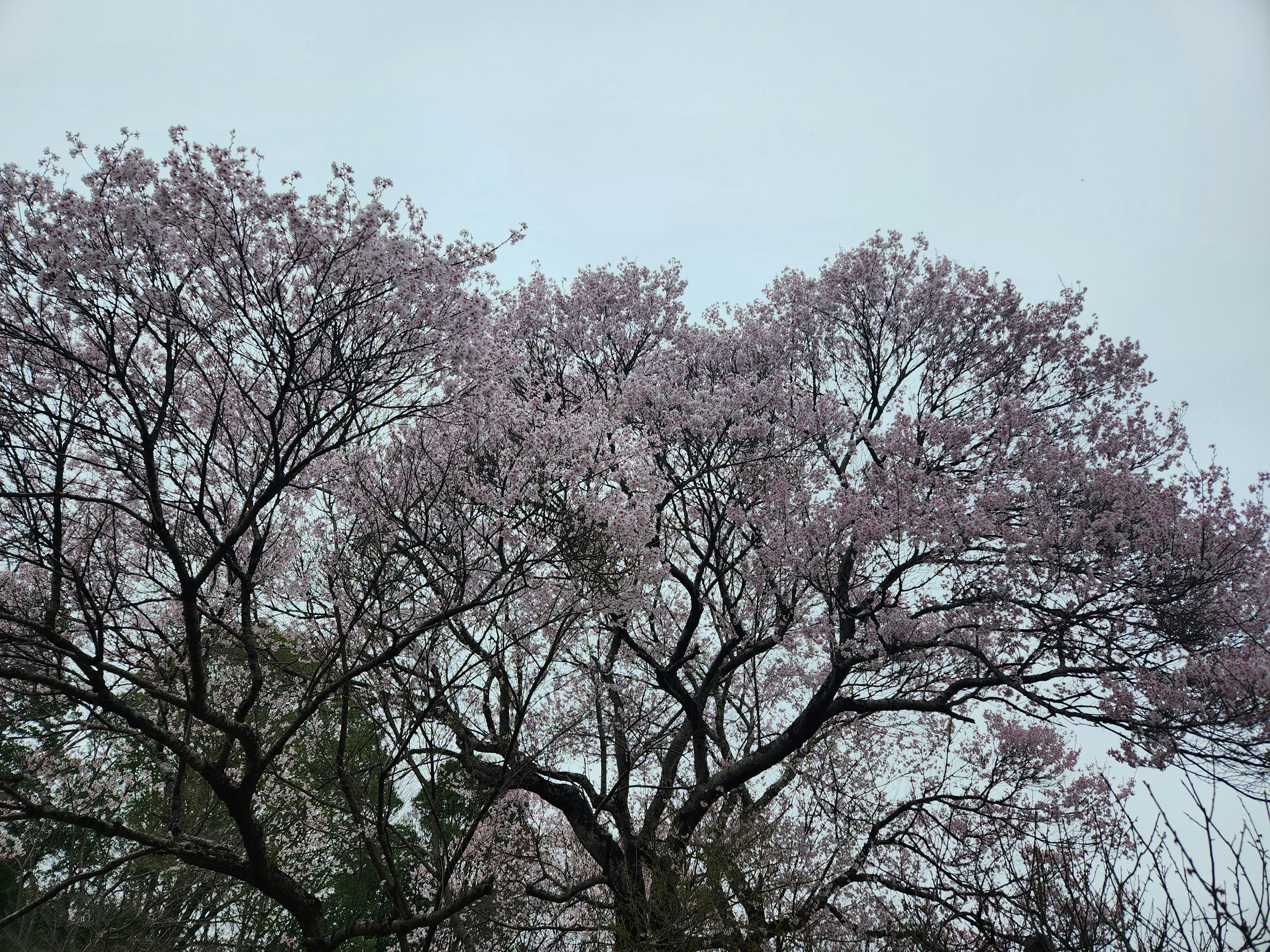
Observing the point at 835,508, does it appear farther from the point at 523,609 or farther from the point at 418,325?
the point at 418,325

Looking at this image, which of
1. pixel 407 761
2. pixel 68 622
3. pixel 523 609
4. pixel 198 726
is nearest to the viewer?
pixel 407 761

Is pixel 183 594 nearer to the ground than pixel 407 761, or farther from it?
farther from it

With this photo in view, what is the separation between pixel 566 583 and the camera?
9141mm

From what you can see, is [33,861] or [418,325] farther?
[33,861]

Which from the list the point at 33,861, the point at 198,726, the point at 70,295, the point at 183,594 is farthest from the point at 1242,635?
the point at 33,861

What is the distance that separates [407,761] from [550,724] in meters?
6.06

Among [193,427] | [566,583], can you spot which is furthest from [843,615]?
[193,427]

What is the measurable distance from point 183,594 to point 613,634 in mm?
7207

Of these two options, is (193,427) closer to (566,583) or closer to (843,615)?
(566,583)

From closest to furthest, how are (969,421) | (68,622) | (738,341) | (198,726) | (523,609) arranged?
(68,622) → (523,609) → (969,421) → (198,726) → (738,341)

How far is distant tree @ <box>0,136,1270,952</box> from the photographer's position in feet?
20.8

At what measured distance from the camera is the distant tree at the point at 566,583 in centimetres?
634

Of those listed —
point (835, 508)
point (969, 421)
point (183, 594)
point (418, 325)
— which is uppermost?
point (969, 421)

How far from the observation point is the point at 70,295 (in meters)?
5.94
